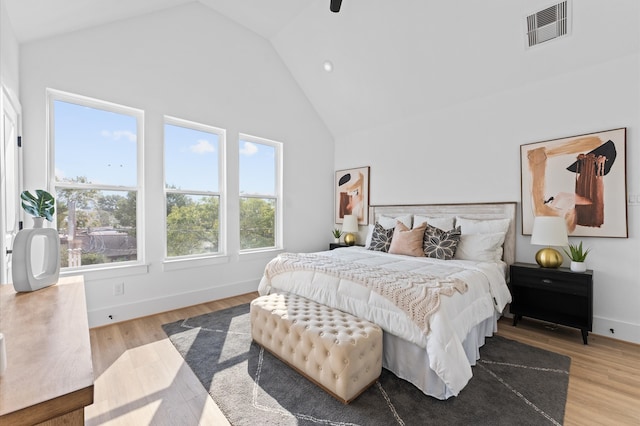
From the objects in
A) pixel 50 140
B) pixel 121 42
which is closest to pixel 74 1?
pixel 121 42

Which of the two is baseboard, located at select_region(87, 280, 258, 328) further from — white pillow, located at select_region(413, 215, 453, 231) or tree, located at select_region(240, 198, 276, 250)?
white pillow, located at select_region(413, 215, 453, 231)

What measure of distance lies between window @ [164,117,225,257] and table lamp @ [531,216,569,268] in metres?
3.89

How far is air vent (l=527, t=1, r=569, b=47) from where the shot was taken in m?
2.68

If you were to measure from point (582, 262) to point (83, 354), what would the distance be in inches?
150

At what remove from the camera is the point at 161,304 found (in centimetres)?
344

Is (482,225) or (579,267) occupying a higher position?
(482,225)

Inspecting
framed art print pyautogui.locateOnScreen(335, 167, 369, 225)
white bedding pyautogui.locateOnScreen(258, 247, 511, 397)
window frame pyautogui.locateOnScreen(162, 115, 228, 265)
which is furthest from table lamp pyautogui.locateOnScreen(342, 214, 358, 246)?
window frame pyautogui.locateOnScreen(162, 115, 228, 265)

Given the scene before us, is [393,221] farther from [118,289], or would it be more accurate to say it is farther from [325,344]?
[118,289]

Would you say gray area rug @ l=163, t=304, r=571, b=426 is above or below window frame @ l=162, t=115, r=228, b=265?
below

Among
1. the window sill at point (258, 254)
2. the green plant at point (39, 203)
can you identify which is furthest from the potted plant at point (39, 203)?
the window sill at point (258, 254)

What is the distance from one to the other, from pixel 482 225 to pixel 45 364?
3.85 meters

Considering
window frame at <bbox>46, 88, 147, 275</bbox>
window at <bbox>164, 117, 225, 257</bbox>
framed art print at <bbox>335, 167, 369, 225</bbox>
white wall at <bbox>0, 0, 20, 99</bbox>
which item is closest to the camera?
white wall at <bbox>0, 0, 20, 99</bbox>

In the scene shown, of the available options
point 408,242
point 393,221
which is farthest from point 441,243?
point 393,221

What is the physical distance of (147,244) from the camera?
3355 mm
